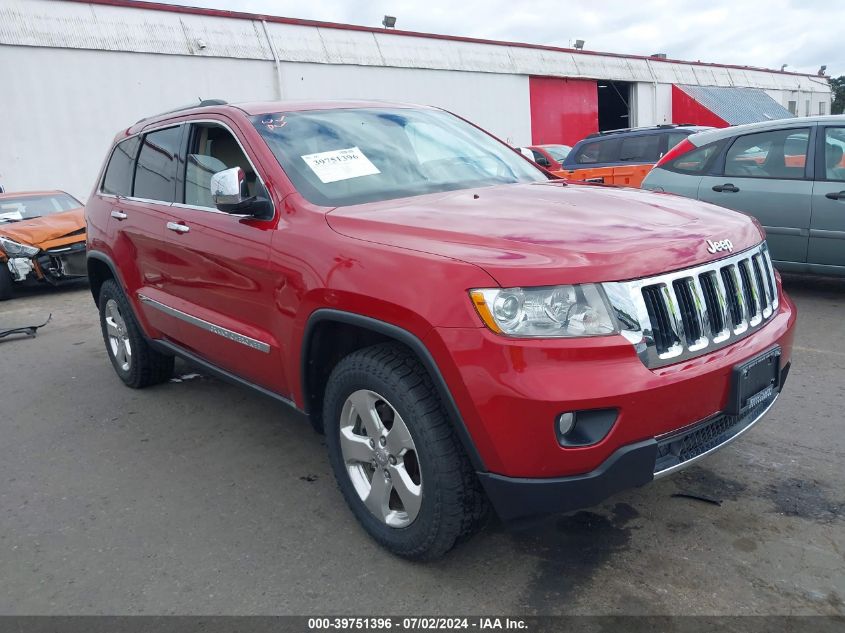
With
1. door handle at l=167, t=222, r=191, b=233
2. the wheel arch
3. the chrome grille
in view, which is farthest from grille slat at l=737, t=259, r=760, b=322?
door handle at l=167, t=222, r=191, b=233

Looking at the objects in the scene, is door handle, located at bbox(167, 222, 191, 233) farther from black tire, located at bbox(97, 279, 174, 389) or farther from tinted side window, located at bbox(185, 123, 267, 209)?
black tire, located at bbox(97, 279, 174, 389)

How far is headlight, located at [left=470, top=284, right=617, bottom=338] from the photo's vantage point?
2.26 meters

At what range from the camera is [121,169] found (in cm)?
497

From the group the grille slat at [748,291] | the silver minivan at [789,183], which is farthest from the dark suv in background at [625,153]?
the grille slat at [748,291]


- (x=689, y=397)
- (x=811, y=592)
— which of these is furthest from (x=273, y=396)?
(x=811, y=592)

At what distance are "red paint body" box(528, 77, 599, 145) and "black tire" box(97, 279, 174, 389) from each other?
22485mm

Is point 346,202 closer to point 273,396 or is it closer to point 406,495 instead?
point 273,396

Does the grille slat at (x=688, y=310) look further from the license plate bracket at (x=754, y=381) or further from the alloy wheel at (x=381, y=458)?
the alloy wheel at (x=381, y=458)

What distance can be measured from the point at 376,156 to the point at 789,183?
4.57m

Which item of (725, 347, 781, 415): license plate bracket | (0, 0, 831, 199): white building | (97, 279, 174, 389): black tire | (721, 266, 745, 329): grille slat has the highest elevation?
(0, 0, 831, 199): white building

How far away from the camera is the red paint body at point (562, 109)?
25.9 metres

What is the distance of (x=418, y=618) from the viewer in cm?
247

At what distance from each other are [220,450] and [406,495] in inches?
68.7

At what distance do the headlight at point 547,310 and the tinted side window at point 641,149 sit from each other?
33.2 feet
